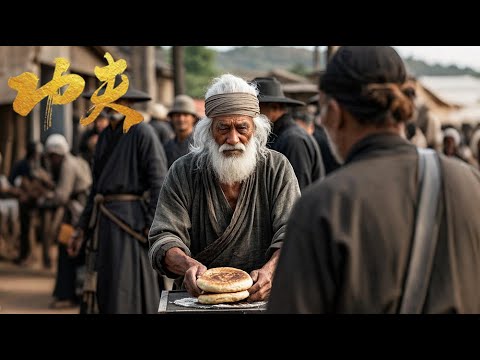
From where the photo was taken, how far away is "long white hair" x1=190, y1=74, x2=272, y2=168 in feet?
14.6

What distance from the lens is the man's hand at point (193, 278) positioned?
396 centimetres

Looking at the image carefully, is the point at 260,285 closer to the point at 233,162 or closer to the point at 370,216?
the point at 233,162

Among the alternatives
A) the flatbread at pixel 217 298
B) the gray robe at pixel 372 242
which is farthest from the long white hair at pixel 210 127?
the gray robe at pixel 372 242

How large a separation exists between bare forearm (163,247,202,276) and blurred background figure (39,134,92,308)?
224 inches

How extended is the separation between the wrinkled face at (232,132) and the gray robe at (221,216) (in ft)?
0.49

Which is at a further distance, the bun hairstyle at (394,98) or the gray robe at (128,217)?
the gray robe at (128,217)

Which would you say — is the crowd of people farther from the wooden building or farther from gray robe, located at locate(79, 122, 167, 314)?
the wooden building

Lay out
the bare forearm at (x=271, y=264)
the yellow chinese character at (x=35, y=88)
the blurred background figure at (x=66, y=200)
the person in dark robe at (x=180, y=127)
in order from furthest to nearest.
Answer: the blurred background figure at (x=66, y=200), the person in dark robe at (x=180, y=127), the yellow chinese character at (x=35, y=88), the bare forearm at (x=271, y=264)

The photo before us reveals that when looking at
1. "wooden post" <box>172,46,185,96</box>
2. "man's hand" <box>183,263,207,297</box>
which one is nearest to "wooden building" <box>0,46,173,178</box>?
"wooden post" <box>172,46,185,96</box>

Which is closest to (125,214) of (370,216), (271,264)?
(271,264)

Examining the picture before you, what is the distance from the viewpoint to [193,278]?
400 cm

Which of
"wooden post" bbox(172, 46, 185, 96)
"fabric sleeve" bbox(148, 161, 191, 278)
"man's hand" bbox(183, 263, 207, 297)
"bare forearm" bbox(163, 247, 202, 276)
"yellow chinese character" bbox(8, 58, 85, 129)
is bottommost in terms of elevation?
"man's hand" bbox(183, 263, 207, 297)

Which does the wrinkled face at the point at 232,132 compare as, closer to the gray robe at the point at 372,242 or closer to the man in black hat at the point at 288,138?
the gray robe at the point at 372,242

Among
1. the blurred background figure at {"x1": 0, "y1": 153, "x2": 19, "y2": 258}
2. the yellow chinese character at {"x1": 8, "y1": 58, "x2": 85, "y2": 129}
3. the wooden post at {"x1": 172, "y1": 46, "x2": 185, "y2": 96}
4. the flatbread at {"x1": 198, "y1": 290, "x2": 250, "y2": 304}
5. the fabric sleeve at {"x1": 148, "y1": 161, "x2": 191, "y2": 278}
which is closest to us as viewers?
the flatbread at {"x1": 198, "y1": 290, "x2": 250, "y2": 304}
